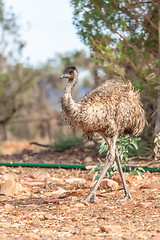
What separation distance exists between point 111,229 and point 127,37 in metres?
5.10

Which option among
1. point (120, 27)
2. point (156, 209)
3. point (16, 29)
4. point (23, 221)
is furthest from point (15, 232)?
point (16, 29)

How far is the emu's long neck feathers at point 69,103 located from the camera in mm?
4386

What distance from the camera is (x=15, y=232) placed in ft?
12.2

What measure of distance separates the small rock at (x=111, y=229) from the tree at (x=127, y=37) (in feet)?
13.0

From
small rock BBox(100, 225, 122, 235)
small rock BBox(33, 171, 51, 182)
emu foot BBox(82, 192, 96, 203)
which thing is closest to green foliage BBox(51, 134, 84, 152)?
small rock BBox(33, 171, 51, 182)

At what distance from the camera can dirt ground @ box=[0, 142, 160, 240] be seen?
3.62m

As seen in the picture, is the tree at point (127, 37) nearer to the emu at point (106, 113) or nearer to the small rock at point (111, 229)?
the emu at point (106, 113)

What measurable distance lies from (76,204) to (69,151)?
451 centimetres

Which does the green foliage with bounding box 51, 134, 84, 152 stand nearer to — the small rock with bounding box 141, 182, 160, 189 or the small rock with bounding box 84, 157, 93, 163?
the small rock with bounding box 84, 157, 93, 163

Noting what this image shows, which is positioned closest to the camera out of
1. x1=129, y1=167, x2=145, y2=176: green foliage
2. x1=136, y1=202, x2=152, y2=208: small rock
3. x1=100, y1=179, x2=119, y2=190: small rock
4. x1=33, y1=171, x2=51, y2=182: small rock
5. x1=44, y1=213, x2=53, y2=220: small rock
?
x1=44, y1=213, x2=53, y2=220: small rock

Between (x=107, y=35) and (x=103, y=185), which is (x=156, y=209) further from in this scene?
(x=107, y=35)

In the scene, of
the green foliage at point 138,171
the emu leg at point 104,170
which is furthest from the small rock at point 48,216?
the green foliage at point 138,171

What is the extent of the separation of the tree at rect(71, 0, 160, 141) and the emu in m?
2.09

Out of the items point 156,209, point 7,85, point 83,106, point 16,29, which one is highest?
point 16,29
